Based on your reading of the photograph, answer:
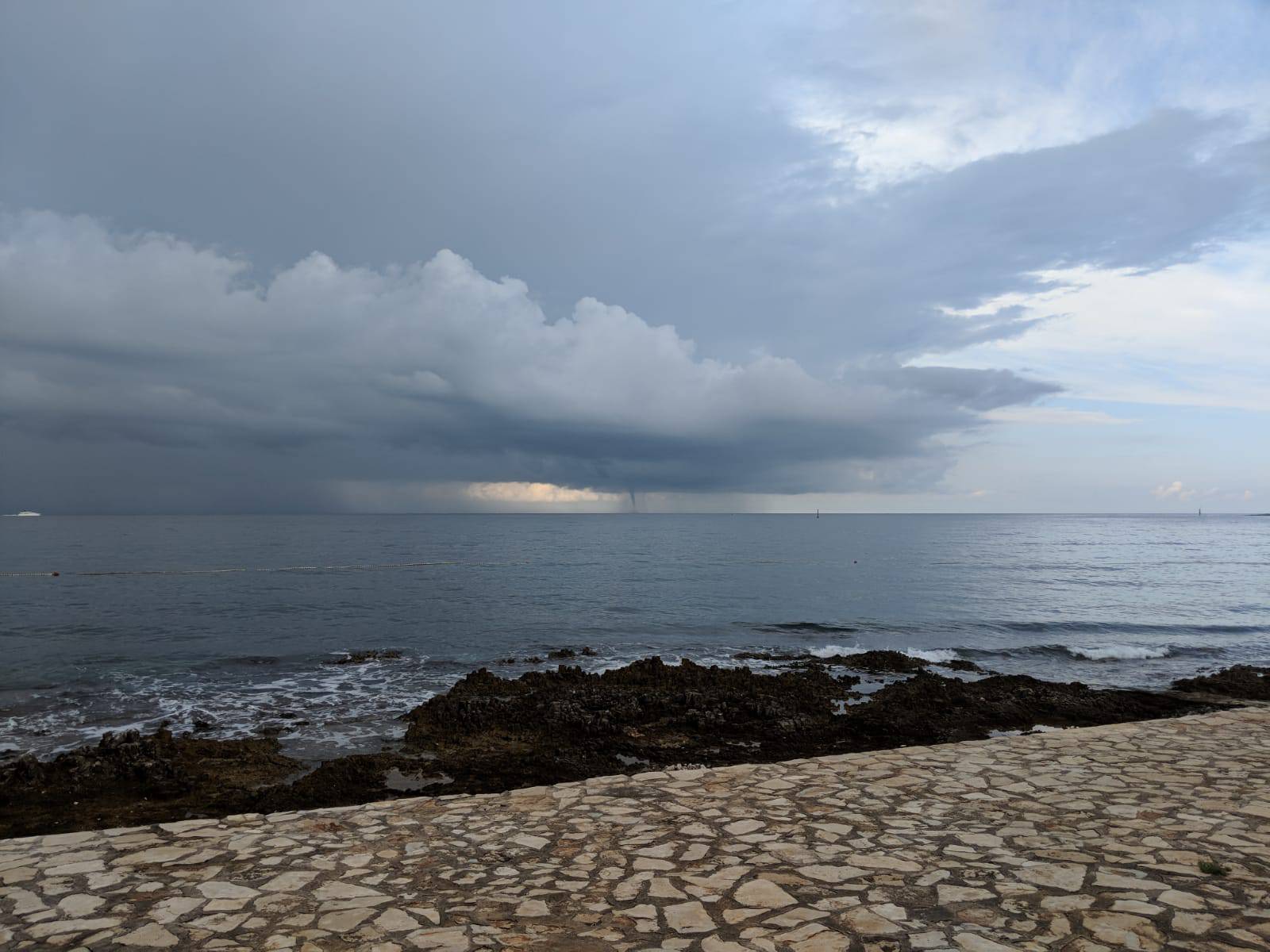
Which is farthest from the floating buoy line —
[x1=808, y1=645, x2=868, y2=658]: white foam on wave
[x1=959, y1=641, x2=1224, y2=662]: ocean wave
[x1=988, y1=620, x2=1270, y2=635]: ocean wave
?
[x1=959, y1=641, x2=1224, y2=662]: ocean wave

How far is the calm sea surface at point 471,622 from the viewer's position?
17.9 m

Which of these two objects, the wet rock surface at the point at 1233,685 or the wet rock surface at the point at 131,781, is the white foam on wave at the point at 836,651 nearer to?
the wet rock surface at the point at 1233,685

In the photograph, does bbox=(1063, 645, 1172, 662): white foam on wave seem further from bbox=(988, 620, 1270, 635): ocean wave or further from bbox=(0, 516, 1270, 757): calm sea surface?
bbox=(988, 620, 1270, 635): ocean wave

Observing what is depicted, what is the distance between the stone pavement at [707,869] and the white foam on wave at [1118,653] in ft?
59.5

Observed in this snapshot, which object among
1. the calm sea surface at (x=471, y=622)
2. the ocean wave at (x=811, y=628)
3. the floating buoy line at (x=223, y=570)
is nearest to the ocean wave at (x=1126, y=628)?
the calm sea surface at (x=471, y=622)

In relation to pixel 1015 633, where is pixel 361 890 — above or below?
above

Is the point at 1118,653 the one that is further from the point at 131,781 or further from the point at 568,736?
the point at 131,781

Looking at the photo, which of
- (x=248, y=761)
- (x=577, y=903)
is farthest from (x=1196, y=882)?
(x=248, y=761)

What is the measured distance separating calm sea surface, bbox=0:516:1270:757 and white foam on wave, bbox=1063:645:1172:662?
8 centimetres

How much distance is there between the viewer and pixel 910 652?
2577 centimetres

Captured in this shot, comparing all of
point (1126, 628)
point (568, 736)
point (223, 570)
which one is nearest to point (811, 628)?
point (1126, 628)

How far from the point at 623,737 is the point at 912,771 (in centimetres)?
563

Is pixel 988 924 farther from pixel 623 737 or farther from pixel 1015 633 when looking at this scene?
pixel 1015 633

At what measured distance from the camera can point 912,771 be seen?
9.40m
